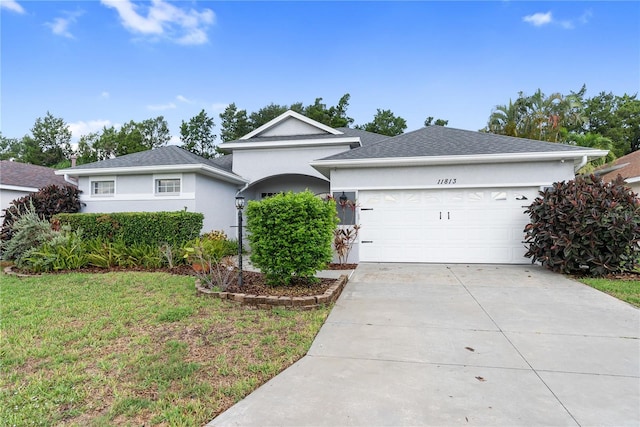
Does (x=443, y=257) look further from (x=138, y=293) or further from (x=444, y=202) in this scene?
(x=138, y=293)

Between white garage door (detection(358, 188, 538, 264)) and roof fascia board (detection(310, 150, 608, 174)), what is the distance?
81cm

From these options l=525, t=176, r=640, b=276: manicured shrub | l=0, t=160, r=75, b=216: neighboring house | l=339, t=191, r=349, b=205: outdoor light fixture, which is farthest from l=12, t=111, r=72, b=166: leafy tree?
l=525, t=176, r=640, b=276: manicured shrub

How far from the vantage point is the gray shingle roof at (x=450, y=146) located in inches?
338

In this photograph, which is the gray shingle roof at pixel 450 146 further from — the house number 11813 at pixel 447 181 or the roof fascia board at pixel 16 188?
the roof fascia board at pixel 16 188

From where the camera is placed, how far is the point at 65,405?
2.47 metres

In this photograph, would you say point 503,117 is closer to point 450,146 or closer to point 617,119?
point 617,119

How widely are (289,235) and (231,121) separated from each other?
28843 mm

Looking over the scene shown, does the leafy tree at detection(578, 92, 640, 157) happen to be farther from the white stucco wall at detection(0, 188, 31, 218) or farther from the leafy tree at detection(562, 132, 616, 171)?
the white stucco wall at detection(0, 188, 31, 218)

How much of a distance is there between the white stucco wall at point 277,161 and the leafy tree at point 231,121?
19.3 m

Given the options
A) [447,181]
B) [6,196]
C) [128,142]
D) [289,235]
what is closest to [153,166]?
[6,196]

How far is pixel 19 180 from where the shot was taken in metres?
13.2

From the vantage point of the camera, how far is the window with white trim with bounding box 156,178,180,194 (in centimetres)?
1060

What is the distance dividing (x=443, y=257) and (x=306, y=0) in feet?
30.7

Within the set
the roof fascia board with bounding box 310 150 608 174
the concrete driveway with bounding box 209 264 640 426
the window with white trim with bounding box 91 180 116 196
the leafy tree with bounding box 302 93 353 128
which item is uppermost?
the leafy tree with bounding box 302 93 353 128
